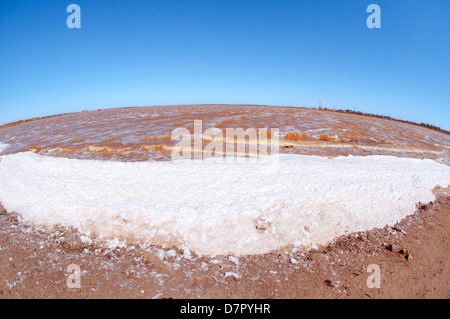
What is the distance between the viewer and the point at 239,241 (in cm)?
459

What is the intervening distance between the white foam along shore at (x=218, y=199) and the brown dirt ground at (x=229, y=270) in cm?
31

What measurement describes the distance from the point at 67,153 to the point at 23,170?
1772 millimetres

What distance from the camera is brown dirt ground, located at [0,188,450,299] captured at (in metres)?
3.59

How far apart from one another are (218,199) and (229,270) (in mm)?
1882

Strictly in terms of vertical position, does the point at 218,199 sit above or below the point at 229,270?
above

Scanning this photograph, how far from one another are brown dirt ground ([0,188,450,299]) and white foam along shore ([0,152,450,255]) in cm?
31

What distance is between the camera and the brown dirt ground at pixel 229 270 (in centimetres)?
359

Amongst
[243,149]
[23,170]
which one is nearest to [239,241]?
[243,149]

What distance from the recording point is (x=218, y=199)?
5.63 metres

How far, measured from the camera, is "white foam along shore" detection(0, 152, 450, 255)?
15.7 feet

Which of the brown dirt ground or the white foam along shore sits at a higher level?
the white foam along shore

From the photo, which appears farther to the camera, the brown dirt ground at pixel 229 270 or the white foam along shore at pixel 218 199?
the white foam along shore at pixel 218 199

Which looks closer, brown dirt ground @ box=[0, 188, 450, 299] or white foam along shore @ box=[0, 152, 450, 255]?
brown dirt ground @ box=[0, 188, 450, 299]
